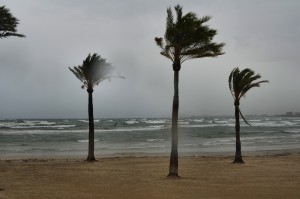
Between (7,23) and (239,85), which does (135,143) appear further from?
(7,23)

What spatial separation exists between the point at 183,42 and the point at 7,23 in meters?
6.37

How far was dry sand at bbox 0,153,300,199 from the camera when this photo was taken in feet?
41.4

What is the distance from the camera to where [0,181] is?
15.4 meters

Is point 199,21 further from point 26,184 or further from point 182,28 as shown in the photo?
point 26,184

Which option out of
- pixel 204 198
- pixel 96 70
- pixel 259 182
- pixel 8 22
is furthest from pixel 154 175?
pixel 96 70

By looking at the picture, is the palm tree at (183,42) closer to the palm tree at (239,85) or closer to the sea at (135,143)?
the palm tree at (239,85)

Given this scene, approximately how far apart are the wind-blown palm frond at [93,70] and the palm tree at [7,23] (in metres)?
→ 10.6

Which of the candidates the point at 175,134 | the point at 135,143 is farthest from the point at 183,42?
the point at 135,143

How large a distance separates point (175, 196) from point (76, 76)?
587 inches

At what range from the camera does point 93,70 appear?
2536cm

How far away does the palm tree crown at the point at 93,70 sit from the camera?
83.0ft

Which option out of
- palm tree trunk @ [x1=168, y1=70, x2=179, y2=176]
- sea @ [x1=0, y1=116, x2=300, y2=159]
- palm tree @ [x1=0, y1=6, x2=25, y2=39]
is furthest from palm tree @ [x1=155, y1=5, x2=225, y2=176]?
sea @ [x1=0, y1=116, x2=300, y2=159]

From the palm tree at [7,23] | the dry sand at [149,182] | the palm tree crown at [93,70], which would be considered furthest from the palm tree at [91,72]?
the palm tree at [7,23]

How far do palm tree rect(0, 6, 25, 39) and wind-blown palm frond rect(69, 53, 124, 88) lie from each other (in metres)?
10.6
